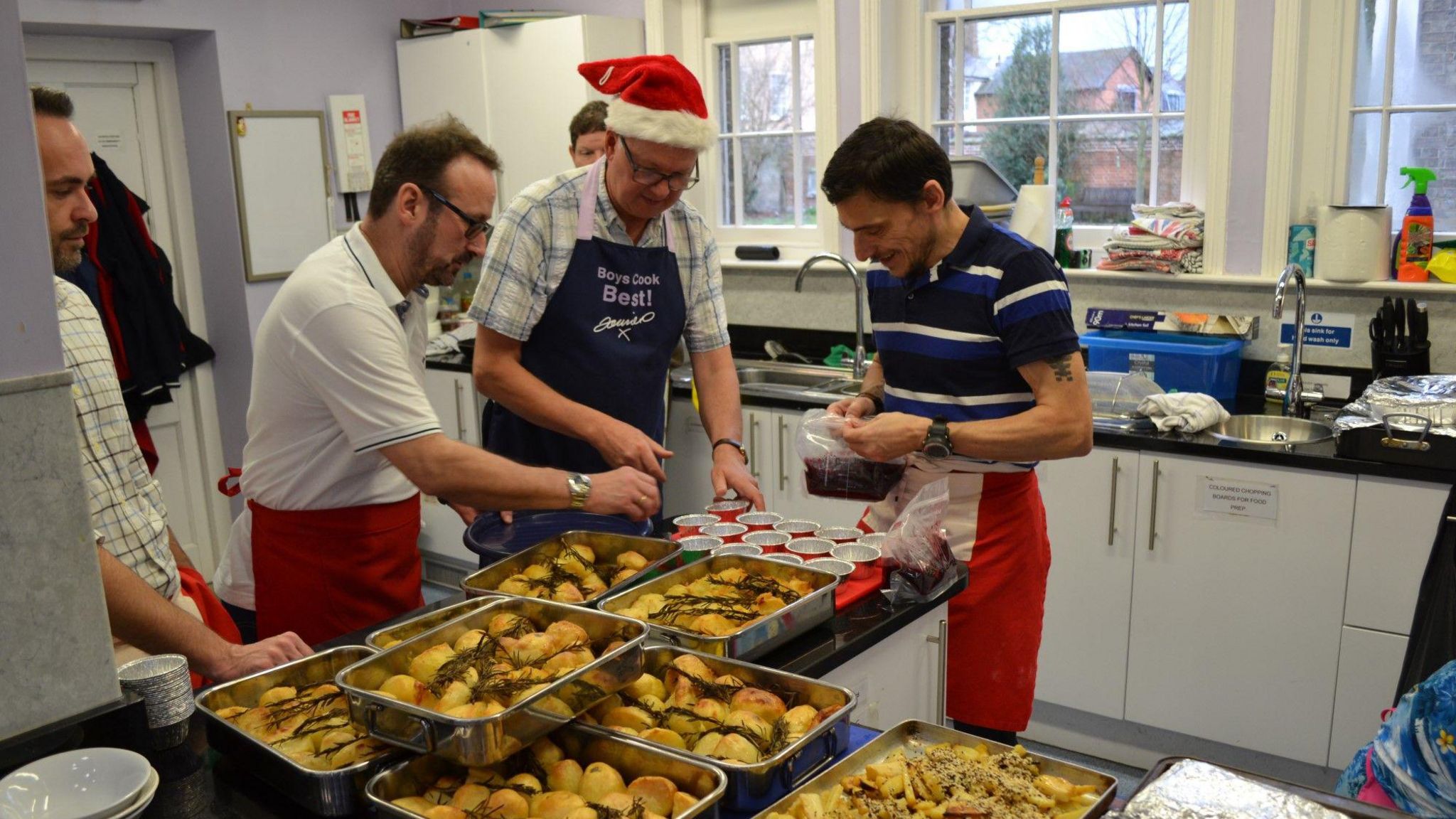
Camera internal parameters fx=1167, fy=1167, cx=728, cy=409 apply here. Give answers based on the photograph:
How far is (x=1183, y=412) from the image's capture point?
3.18 meters

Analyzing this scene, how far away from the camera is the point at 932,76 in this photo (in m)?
4.27

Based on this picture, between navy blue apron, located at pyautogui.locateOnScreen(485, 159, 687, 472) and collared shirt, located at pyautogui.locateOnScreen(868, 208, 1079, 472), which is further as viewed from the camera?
navy blue apron, located at pyautogui.locateOnScreen(485, 159, 687, 472)

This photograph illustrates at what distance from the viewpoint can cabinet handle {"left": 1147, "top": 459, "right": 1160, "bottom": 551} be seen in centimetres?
317

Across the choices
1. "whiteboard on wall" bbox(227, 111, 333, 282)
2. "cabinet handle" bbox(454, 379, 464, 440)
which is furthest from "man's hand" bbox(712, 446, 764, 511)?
"whiteboard on wall" bbox(227, 111, 333, 282)

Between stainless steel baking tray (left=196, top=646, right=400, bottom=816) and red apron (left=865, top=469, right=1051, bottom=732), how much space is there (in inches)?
44.9

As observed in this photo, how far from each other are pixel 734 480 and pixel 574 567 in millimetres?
539

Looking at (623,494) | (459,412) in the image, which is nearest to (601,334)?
(623,494)

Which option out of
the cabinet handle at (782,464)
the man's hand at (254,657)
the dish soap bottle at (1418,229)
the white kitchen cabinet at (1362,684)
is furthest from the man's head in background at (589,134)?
the white kitchen cabinet at (1362,684)

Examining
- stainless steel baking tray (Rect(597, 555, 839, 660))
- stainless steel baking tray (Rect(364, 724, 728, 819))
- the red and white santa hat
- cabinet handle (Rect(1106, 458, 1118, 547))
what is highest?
the red and white santa hat

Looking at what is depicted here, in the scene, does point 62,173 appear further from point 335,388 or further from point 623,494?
point 623,494

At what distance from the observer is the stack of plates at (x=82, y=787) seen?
125 cm

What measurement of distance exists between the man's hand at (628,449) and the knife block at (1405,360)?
7.17 feet

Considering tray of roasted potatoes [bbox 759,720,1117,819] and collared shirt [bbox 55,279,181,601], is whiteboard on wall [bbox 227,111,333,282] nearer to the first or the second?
collared shirt [bbox 55,279,181,601]

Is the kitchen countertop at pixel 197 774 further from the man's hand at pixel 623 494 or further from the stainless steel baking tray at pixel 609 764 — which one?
the man's hand at pixel 623 494
